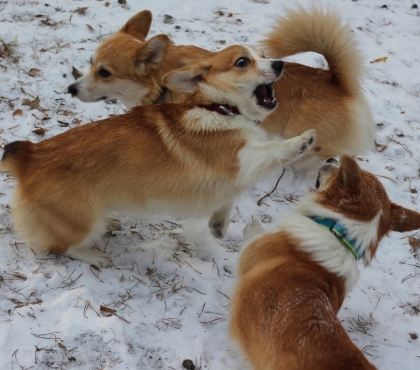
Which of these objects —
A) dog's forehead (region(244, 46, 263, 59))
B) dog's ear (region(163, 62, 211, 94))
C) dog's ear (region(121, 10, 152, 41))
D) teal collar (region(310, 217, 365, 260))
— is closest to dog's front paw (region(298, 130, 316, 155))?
teal collar (region(310, 217, 365, 260))

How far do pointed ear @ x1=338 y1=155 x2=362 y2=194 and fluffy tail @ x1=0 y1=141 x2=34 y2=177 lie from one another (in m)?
1.95

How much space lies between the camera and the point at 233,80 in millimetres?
3195

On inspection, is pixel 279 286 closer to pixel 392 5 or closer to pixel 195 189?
pixel 195 189

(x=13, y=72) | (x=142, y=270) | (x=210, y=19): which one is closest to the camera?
(x=142, y=270)

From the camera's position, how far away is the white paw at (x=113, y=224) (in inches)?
137

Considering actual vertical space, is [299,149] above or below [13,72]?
above

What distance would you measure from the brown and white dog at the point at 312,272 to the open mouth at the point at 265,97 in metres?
0.62

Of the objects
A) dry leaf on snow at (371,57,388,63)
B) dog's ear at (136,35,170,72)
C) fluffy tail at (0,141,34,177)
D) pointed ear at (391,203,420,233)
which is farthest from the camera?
dry leaf on snow at (371,57,388,63)

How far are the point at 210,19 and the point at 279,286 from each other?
14.8 feet

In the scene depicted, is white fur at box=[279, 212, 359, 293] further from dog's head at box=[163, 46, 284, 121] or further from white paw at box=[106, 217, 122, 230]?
white paw at box=[106, 217, 122, 230]

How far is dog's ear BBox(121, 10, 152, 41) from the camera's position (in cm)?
426

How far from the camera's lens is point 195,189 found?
316 cm

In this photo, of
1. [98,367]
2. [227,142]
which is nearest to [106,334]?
[98,367]

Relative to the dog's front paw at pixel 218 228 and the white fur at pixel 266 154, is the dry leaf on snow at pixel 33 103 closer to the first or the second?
the dog's front paw at pixel 218 228
